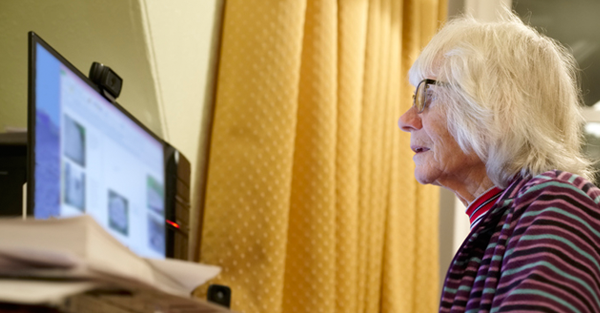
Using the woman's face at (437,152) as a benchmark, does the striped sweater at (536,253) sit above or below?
below

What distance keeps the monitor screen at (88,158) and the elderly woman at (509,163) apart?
22.7 inches

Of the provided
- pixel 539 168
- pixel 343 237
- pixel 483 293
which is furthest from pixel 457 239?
pixel 483 293

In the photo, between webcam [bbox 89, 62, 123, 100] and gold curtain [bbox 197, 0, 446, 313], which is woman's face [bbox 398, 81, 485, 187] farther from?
webcam [bbox 89, 62, 123, 100]

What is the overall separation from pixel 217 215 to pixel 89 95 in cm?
59

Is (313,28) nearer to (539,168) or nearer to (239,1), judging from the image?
(239,1)

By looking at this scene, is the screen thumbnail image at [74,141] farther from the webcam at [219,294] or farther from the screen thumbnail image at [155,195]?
the webcam at [219,294]

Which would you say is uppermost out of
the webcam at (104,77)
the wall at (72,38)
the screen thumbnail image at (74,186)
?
the wall at (72,38)

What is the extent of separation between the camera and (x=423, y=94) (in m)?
1.20

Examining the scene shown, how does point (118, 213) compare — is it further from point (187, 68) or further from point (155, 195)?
point (187, 68)

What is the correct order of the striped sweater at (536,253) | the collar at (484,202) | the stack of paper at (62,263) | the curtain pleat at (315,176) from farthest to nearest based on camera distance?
the curtain pleat at (315,176), the collar at (484,202), the striped sweater at (536,253), the stack of paper at (62,263)

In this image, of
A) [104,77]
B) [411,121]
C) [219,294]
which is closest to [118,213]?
[104,77]

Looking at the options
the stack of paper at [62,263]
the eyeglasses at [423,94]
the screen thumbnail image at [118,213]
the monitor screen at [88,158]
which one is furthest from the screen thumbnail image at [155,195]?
the stack of paper at [62,263]

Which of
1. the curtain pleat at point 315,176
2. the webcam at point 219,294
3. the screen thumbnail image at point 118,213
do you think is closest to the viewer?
the screen thumbnail image at point 118,213

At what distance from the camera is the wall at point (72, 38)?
4.15ft
